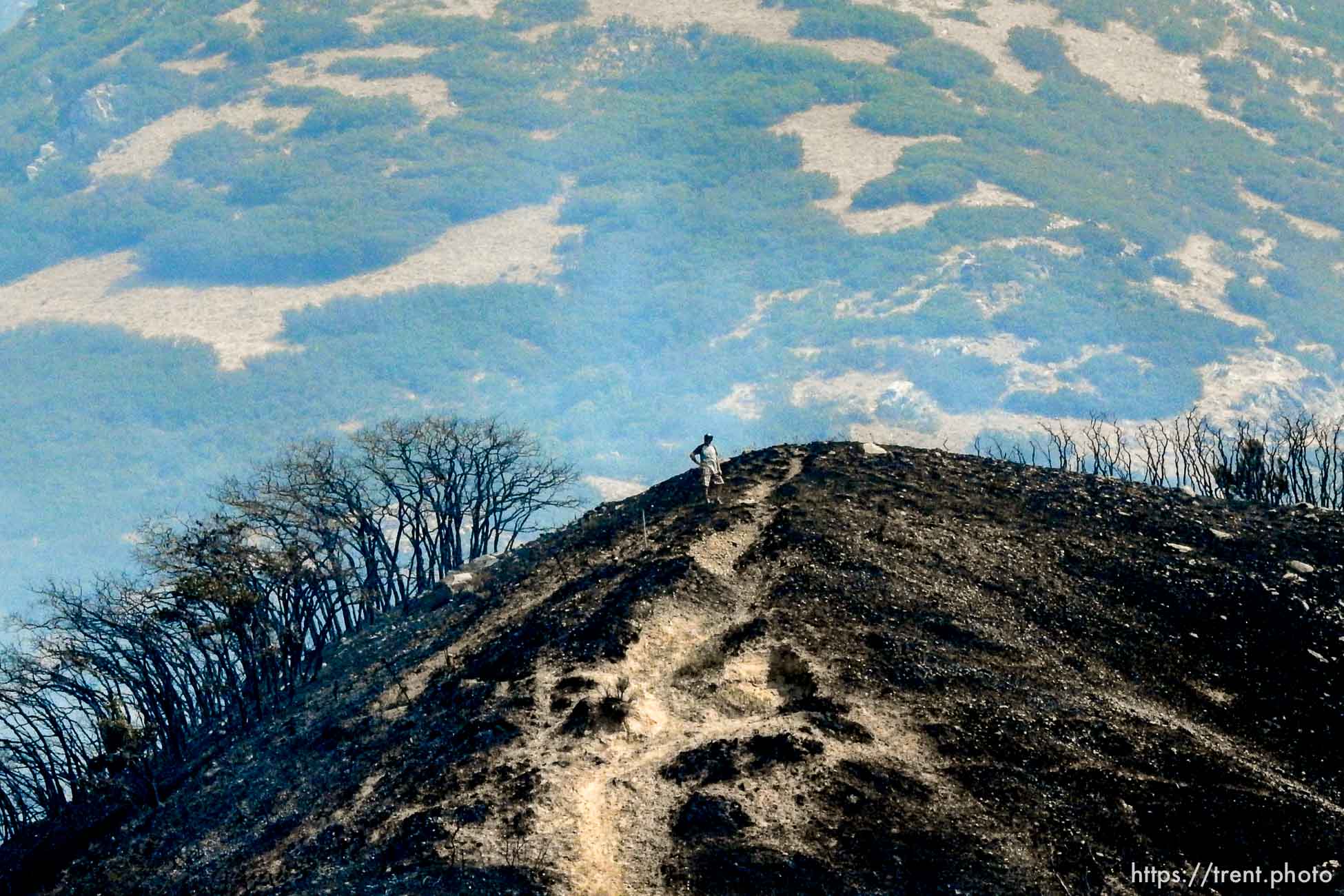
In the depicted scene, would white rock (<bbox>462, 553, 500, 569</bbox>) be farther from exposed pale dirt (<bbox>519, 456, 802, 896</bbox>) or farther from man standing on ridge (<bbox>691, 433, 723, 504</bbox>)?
exposed pale dirt (<bbox>519, 456, 802, 896</bbox>)

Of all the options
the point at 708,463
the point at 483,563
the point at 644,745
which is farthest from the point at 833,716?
the point at 483,563

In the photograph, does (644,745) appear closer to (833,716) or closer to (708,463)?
(833,716)

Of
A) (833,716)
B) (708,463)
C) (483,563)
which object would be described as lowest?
(833,716)

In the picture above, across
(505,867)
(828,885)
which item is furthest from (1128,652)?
(505,867)

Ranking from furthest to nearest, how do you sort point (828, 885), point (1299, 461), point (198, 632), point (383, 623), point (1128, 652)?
point (1299, 461)
point (383, 623)
point (198, 632)
point (1128, 652)
point (828, 885)

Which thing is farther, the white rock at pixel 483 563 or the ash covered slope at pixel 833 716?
the white rock at pixel 483 563

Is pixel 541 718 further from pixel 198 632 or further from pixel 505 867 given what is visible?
pixel 198 632

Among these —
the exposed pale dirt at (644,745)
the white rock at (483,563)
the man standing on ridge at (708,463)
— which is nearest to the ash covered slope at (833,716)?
the exposed pale dirt at (644,745)

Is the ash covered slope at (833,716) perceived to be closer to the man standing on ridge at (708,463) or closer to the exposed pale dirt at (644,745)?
the exposed pale dirt at (644,745)
